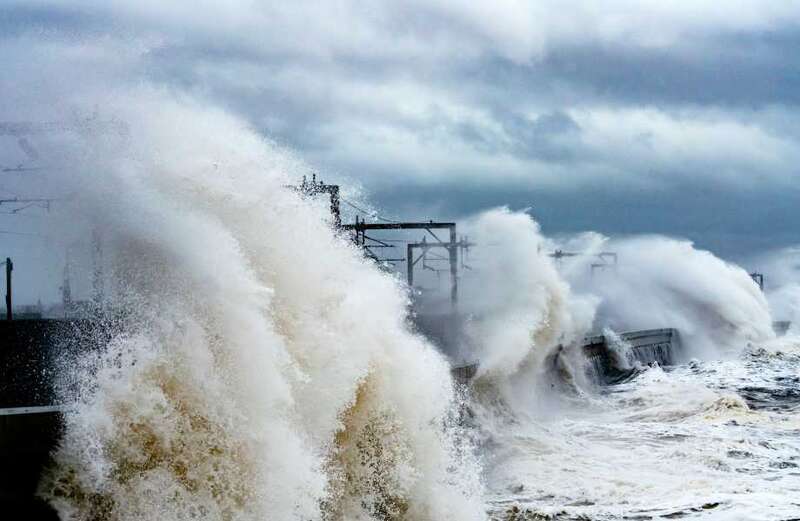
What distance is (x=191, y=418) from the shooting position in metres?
7.46

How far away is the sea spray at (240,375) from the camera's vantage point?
7129 millimetres

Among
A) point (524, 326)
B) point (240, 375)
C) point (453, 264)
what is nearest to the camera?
point (240, 375)

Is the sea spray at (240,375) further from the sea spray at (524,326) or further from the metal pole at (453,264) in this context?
the metal pole at (453,264)

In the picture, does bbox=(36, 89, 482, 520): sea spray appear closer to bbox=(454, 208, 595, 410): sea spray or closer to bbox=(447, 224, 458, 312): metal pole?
bbox=(454, 208, 595, 410): sea spray

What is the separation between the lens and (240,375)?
789 cm

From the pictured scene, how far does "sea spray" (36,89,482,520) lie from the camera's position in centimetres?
713

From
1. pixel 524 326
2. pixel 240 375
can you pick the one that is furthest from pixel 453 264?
pixel 240 375

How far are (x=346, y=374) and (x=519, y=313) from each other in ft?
51.5

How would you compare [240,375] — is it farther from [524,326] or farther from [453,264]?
[453,264]

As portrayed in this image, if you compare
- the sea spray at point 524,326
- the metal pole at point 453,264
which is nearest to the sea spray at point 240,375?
the sea spray at point 524,326

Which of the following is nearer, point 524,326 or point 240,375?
point 240,375

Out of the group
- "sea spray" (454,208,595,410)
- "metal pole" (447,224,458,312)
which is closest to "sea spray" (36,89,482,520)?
"sea spray" (454,208,595,410)

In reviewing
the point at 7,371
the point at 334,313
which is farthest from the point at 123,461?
the point at 7,371

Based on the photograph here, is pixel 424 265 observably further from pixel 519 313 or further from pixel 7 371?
pixel 7 371
